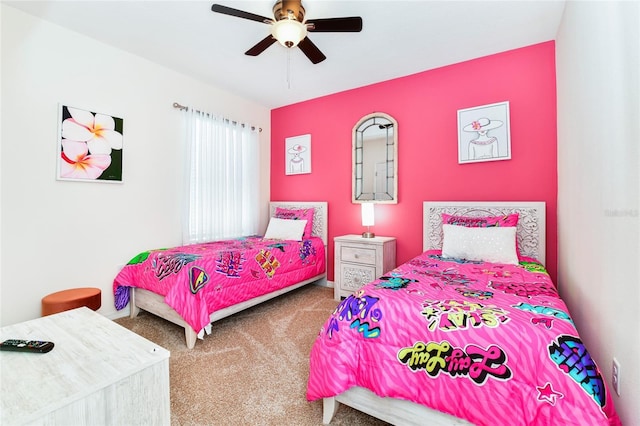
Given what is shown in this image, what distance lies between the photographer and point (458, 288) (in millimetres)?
1619

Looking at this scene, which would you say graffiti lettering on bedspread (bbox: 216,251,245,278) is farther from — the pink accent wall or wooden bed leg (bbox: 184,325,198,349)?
the pink accent wall

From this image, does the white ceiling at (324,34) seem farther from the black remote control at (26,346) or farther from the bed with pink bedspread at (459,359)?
the black remote control at (26,346)

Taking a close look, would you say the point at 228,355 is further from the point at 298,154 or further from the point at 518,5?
the point at 518,5

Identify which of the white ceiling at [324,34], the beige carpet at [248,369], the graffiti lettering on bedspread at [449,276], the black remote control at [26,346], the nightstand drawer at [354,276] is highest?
the white ceiling at [324,34]

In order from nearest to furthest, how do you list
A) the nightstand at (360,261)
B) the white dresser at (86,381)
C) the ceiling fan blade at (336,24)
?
the white dresser at (86,381) → the ceiling fan blade at (336,24) → the nightstand at (360,261)

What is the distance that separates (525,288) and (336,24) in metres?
2.06

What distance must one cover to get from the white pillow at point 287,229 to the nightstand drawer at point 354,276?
754mm

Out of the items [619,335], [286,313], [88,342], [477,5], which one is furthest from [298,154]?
[619,335]

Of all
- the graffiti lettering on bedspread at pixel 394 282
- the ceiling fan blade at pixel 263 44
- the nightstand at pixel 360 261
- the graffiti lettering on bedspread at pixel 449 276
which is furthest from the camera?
the nightstand at pixel 360 261

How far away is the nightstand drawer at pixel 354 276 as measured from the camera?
121 inches

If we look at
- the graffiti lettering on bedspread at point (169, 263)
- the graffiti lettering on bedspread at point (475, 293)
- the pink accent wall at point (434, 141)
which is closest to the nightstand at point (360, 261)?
the pink accent wall at point (434, 141)

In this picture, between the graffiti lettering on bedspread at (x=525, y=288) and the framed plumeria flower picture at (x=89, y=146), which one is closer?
the graffiti lettering on bedspread at (x=525, y=288)

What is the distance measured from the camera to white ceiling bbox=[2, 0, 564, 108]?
7.05 feet

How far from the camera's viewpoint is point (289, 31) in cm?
189
